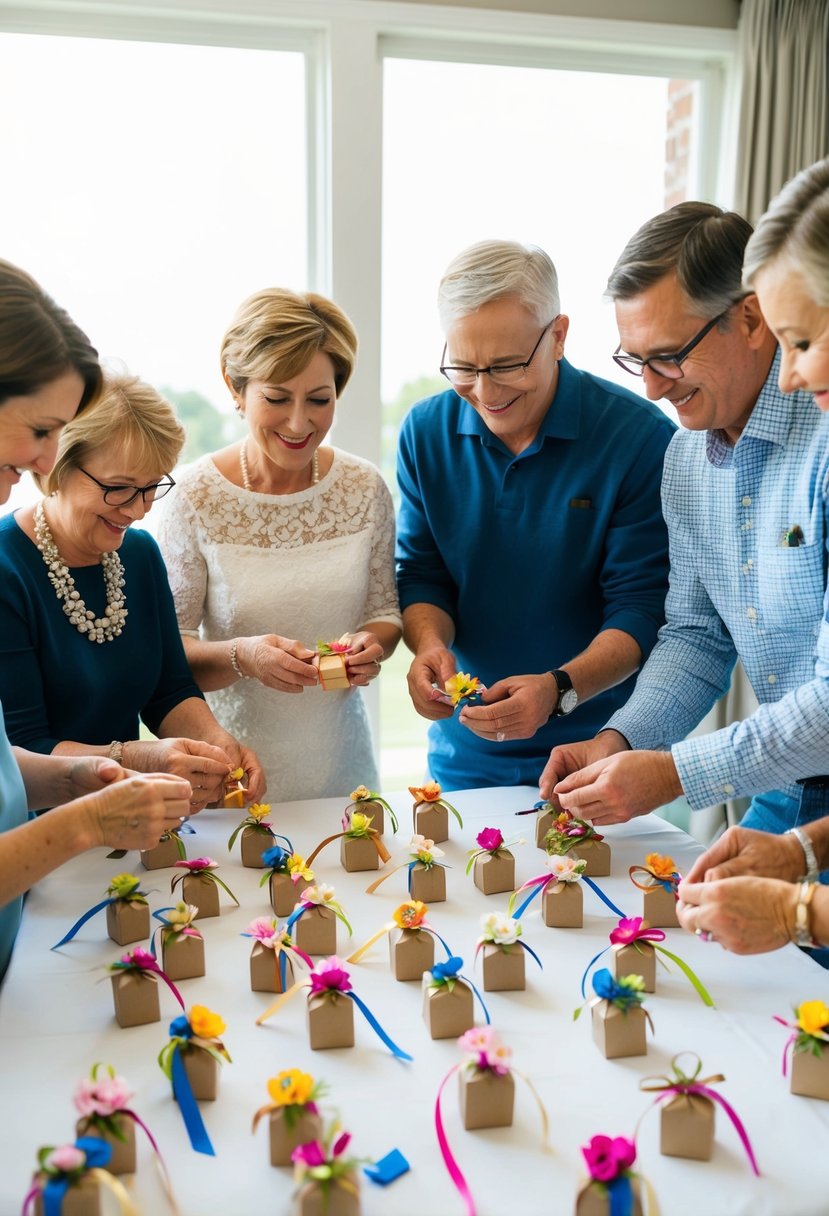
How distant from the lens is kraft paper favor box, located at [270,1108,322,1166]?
47.5 inches

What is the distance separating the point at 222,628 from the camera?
261cm

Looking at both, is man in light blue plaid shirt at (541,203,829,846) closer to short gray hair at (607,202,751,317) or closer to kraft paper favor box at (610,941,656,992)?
short gray hair at (607,202,751,317)

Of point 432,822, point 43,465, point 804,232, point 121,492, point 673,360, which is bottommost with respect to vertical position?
point 432,822

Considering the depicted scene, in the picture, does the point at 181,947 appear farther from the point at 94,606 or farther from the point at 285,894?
the point at 94,606

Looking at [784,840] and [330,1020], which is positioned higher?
[784,840]

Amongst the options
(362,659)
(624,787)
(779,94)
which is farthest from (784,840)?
(779,94)

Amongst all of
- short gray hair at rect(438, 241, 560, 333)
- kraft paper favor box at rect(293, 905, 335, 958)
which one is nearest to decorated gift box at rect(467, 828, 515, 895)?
kraft paper favor box at rect(293, 905, 335, 958)

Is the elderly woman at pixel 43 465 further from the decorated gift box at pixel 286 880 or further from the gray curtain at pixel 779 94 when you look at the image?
the gray curtain at pixel 779 94

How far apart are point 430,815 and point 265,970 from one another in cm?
61

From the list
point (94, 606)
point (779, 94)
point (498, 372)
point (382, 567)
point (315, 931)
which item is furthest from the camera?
point (779, 94)

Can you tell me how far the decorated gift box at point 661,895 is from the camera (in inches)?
70.3

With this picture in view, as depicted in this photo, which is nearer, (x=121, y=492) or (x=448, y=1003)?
(x=448, y=1003)

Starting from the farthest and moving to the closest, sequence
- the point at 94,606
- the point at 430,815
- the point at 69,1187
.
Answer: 1. the point at 94,606
2. the point at 430,815
3. the point at 69,1187

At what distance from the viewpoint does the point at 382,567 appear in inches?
106
